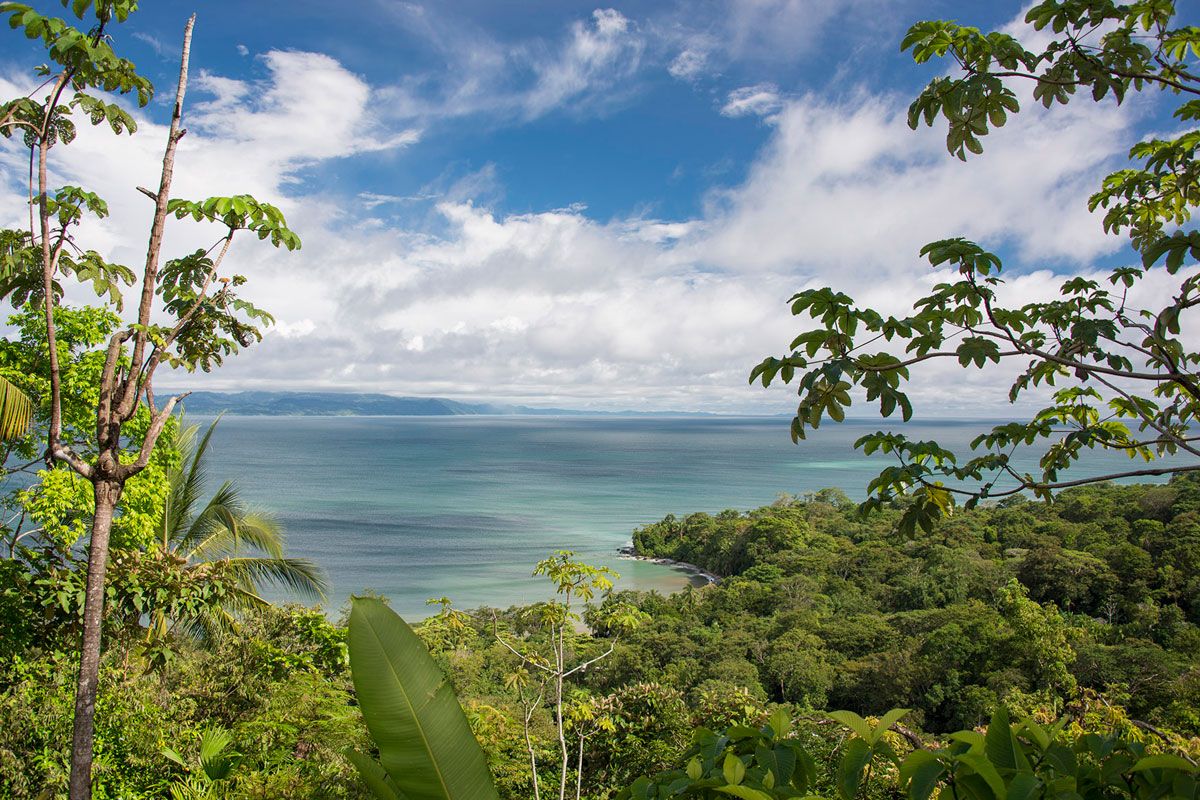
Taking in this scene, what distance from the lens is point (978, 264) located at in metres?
1.77

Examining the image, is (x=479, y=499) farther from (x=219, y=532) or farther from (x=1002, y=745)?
(x=1002, y=745)

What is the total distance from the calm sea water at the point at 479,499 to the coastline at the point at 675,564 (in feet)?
2.06

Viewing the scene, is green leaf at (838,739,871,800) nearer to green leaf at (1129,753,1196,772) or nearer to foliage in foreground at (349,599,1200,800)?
foliage in foreground at (349,599,1200,800)

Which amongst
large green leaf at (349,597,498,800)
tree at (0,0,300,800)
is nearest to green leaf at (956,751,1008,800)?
large green leaf at (349,597,498,800)

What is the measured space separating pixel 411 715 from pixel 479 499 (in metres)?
50.2

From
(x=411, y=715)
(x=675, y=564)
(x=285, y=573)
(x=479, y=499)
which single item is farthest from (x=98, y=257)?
(x=479, y=499)

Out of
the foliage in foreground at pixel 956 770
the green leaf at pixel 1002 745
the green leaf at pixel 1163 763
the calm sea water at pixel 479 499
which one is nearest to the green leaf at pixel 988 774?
the foliage in foreground at pixel 956 770

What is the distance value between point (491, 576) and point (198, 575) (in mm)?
22988

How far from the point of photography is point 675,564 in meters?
31.2

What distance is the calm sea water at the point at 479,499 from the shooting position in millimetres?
27547

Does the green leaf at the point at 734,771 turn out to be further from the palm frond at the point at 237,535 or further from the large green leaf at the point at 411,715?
the palm frond at the point at 237,535

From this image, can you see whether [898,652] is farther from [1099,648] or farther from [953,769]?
[953,769]

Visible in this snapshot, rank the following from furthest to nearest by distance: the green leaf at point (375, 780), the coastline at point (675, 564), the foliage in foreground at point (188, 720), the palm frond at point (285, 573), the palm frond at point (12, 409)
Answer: the coastline at point (675, 564) < the palm frond at point (285, 573) < the palm frond at point (12, 409) < the foliage in foreground at point (188, 720) < the green leaf at point (375, 780)

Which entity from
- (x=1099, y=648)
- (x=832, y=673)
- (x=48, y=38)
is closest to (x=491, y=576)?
(x=832, y=673)
